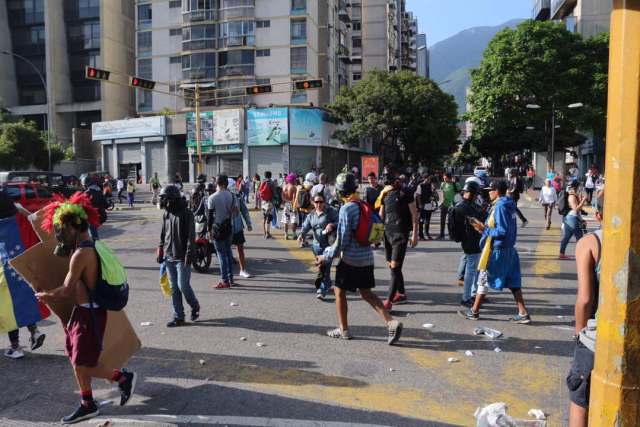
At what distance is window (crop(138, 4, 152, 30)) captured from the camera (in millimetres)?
50781

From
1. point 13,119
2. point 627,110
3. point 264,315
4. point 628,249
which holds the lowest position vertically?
point 264,315

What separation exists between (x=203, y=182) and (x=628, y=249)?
1022 centimetres

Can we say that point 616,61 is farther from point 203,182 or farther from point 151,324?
point 203,182

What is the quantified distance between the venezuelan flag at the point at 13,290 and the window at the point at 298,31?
143 feet

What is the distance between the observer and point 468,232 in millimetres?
7395

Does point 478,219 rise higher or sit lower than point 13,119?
lower

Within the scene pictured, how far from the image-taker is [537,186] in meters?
44.5

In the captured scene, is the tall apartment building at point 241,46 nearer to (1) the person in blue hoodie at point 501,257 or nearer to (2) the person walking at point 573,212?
(2) the person walking at point 573,212

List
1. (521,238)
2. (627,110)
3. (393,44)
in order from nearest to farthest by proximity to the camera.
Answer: (627,110), (521,238), (393,44)

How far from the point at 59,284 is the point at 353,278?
2.86m

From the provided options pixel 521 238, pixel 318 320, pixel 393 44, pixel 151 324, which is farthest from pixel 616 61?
pixel 393 44

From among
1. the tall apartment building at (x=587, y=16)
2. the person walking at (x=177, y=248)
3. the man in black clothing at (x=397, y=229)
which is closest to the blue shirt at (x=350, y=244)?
the man in black clothing at (x=397, y=229)

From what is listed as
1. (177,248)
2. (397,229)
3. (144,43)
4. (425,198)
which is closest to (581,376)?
(397,229)

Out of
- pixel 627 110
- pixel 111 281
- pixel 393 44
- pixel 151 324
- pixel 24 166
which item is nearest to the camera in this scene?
pixel 627 110
